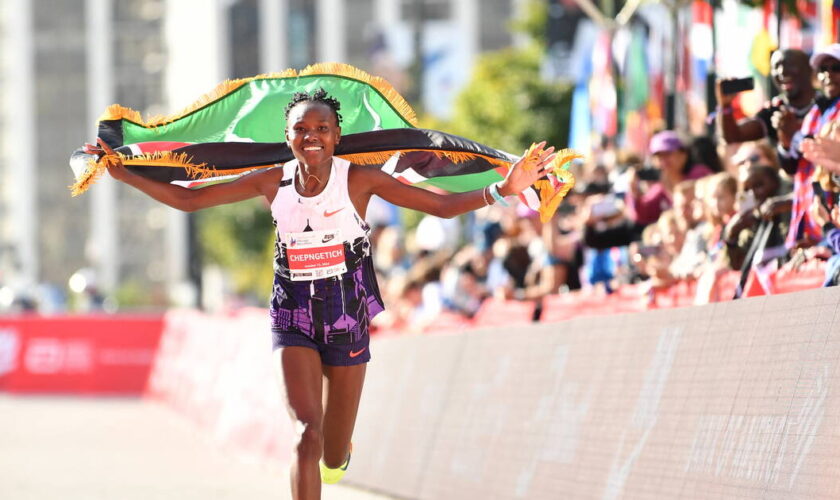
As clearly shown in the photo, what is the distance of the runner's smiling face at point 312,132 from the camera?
726 centimetres

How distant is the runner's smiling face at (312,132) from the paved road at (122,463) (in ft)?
12.5

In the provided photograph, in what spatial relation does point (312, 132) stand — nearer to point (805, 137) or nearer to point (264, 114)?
point (264, 114)

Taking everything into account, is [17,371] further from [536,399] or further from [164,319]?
[536,399]

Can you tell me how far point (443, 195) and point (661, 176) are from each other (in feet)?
16.0

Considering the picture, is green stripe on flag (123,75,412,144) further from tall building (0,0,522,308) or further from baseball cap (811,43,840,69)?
tall building (0,0,522,308)

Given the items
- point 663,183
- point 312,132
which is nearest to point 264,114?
point 312,132

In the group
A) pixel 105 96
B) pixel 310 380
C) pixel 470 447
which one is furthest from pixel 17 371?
pixel 105 96

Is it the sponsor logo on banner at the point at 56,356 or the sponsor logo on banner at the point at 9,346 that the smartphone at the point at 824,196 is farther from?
the sponsor logo on banner at the point at 9,346

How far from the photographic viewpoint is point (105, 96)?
Result: 145 metres

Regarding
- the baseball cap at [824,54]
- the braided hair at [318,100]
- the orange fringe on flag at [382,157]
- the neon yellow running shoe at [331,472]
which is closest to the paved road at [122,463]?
the neon yellow running shoe at [331,472]

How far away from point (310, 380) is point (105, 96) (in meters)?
141

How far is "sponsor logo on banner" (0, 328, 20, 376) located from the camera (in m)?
28.0

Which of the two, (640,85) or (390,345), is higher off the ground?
(640,85)

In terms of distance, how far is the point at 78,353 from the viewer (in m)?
27.8
